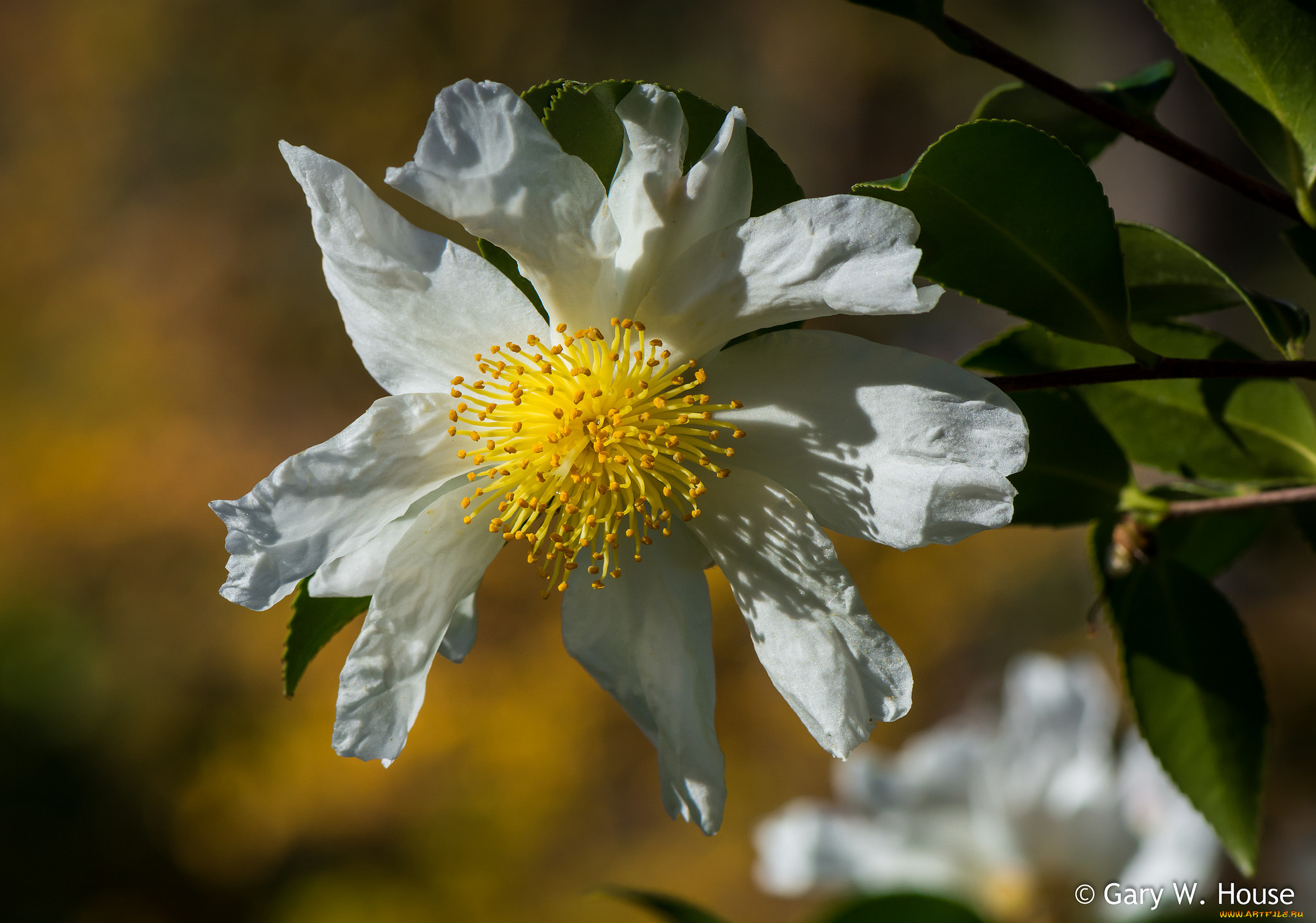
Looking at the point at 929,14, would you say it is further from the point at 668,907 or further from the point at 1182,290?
the point at 668,907

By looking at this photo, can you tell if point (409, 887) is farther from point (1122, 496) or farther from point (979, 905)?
point (1122, 496)

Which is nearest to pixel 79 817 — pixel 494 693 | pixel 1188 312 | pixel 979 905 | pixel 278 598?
pixel 494 693

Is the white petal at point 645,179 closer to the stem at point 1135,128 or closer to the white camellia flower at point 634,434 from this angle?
the white camellia flower at point 634,434

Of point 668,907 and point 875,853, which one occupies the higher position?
point 668,907

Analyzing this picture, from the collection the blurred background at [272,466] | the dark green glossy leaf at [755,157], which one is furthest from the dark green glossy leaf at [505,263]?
the blurred background at [272,466]

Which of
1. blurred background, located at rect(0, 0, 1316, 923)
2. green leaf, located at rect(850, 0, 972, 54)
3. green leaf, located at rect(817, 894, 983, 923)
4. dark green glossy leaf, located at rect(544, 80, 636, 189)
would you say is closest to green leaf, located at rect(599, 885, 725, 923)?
green leaf, located at rect(817, 894, 983, 923)

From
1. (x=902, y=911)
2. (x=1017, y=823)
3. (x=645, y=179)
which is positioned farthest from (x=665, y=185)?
(x=1017, y=823)
